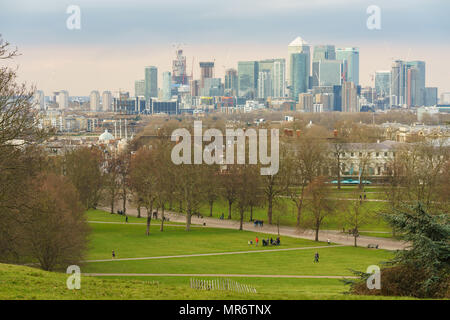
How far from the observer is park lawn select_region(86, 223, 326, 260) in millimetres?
41000

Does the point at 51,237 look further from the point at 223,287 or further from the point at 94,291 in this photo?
the point at 94,291

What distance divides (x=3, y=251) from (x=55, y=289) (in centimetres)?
1351

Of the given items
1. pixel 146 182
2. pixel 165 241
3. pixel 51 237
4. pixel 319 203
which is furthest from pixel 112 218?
pixel 51 237

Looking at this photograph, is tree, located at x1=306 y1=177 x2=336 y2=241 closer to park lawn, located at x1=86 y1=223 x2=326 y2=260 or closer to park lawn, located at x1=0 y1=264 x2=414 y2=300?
park lawn, located at x1=86 y1=223 x2=326 y2=260

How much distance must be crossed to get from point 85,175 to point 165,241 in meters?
14.8

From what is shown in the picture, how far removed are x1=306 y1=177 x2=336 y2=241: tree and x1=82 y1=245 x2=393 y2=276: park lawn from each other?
5714mm

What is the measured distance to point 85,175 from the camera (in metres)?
56.9

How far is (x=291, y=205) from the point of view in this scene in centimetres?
6100

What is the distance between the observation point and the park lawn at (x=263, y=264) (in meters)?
33.9

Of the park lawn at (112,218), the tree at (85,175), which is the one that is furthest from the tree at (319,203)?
the tree at (85,175)

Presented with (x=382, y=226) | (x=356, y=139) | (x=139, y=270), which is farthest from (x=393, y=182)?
(x=356, y=139)

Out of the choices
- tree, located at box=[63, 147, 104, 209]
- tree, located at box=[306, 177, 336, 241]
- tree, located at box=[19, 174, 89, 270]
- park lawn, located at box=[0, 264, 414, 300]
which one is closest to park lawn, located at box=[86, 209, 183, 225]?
tree, located at box=[63, 147, 104, 209]

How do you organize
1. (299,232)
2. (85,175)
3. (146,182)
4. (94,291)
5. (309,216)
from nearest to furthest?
(94,291) → (299,232) → (146,182) → (309,216) → (85,175)

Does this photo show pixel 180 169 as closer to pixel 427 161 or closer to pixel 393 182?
→ pixel 393 182
